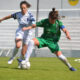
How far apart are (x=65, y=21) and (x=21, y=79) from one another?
11.8 meters

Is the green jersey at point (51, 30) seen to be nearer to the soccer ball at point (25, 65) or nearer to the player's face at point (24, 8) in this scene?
the soccer ball at point (25, 65)

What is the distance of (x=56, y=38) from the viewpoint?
9969 millimetres

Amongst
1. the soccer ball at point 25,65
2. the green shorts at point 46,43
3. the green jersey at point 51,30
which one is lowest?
the soccer ball at point 25,65

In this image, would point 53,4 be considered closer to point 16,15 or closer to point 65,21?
point 65,21

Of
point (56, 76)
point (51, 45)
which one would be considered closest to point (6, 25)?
point (51, 45)

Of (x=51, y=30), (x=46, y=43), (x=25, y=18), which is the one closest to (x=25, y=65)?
(x=46, y=43)

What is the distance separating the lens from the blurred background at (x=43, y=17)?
18953 millimetres

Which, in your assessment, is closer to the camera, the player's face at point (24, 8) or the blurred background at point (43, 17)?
the player's face at point (24, 8)

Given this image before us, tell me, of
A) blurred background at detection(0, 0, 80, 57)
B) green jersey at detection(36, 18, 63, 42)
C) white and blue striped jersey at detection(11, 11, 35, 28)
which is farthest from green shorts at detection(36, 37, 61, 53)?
blurred background at detection(0, 0, 80, 57)

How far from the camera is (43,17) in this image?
19.2m

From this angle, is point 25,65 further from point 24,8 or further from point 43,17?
point 43,17

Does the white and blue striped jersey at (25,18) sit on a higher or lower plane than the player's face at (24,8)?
lower

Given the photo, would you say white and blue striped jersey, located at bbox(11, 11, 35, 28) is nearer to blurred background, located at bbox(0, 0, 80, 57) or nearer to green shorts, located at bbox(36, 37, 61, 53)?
green shorts, located at bbox(36, 37, 61, 53)

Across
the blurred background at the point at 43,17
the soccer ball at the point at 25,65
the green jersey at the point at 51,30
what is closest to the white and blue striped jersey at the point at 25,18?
the green jersey at the point at 51,30
